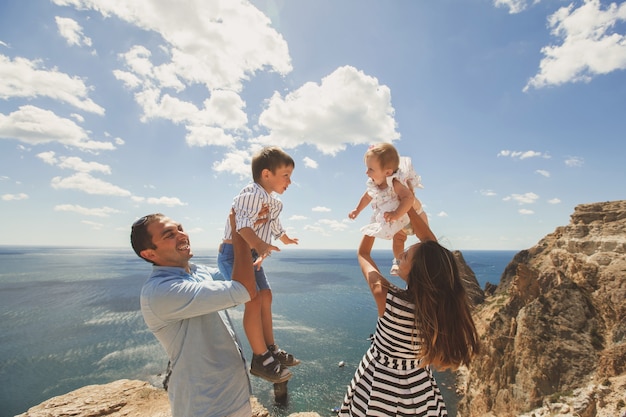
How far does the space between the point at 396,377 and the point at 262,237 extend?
6.78 ft

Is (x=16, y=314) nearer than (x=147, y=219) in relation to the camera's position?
No

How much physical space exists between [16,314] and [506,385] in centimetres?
8090

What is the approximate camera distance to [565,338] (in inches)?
720

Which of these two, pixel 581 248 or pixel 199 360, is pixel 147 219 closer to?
pixel 199 360

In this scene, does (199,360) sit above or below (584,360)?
above

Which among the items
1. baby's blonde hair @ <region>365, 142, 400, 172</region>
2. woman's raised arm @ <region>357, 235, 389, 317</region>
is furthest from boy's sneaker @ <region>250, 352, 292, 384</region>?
baby's blonde hair @ <region>365, 142, 400, 172</region>

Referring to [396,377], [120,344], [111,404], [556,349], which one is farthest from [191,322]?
[120,344]

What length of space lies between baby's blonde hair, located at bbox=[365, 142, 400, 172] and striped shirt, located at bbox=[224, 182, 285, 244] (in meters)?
1.47

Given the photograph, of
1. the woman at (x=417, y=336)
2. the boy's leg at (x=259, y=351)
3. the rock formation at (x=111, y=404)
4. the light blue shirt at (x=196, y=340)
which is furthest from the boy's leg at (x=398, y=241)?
the rock formation at (x=111, y=404)

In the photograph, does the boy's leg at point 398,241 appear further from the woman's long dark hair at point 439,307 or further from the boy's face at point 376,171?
the woman's long dark hair at point 439,307

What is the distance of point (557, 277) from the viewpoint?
902 inches

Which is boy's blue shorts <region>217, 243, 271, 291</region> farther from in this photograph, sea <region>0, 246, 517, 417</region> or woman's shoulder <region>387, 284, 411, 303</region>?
sea <region>0, 246, 517, 417</region>

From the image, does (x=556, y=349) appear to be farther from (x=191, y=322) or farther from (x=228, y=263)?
(x=191, y=322)

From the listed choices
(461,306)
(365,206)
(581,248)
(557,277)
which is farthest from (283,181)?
(581,248)
